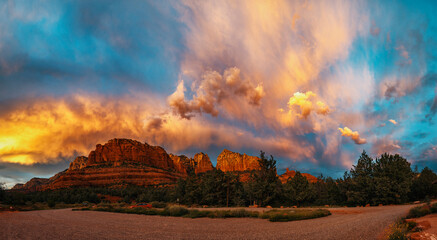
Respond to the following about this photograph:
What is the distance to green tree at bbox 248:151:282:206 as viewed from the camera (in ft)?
134

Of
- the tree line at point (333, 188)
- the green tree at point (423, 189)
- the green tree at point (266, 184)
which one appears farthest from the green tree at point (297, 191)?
the green tree at point (423, 189)

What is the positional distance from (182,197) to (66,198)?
4835 cm

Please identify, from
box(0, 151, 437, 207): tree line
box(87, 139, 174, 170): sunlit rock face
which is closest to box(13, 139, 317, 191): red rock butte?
box(87, 139, 174, 170): sunlit rock face

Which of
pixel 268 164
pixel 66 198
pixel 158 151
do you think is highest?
pixel 158 151

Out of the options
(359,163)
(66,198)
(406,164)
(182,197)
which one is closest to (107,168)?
(66,198)

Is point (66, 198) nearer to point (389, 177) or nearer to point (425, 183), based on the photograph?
point (389, 177)

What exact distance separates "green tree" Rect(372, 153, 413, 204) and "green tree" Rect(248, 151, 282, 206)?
17998mm

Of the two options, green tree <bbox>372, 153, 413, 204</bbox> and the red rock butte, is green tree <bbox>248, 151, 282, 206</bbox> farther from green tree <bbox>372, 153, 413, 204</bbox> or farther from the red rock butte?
the red rock butte

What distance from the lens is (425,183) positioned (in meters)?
45.5

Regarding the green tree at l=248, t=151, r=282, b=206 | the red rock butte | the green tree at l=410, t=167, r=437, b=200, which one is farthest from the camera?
the red rock butte

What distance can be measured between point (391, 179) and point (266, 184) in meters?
23.9

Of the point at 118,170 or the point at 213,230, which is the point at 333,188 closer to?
the point at 213,230

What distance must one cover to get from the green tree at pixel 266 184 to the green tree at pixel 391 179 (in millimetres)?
17998

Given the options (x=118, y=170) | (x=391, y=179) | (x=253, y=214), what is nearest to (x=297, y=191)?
(x=391, y=179)
